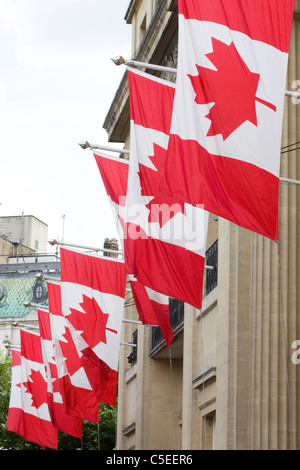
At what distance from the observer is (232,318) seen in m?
20.9

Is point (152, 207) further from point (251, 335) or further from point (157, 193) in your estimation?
point (251, 335)

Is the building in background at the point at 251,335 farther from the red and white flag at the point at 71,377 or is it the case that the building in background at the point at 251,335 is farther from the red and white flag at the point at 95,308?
the red and white flag at the point at 71,377

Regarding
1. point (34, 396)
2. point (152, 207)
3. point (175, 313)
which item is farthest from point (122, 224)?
point (34, 396)

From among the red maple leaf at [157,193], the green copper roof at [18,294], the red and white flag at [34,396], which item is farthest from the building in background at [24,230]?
the red maple leaf at [157,193]

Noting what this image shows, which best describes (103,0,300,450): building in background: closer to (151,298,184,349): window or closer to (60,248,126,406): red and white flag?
(151,298,184,349): window

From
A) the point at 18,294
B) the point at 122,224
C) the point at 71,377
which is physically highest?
the point at 18,294

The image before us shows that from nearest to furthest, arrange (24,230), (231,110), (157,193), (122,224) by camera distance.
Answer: (231,110) < (157,193) < (122,224) < (24,230)

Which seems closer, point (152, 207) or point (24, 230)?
point (152, 207)

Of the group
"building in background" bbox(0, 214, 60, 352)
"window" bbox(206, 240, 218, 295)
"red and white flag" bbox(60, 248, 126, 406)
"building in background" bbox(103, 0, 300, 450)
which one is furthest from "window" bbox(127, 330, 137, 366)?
"building in background" bbox(0, 214, 60, 352)

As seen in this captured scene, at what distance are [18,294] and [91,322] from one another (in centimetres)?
8638

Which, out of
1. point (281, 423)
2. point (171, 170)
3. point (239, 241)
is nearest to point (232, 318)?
point (239, 241)

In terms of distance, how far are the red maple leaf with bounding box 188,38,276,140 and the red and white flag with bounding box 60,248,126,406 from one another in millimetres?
11426

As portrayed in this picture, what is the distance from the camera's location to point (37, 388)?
3259 cm

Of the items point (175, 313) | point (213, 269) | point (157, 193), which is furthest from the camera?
point (175, 313)
